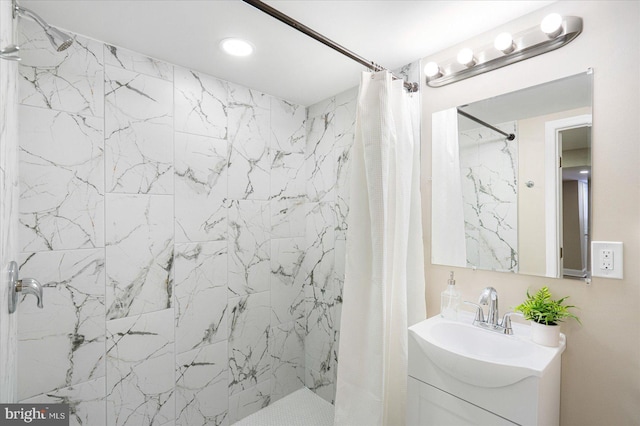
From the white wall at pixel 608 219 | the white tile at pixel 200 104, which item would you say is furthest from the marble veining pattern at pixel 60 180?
the white wall at pixel 608 219

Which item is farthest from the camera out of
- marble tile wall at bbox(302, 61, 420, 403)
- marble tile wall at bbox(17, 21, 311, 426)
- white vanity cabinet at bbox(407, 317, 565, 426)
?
marble tile wall at bbox(302, 61, 420, 403)

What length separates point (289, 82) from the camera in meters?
2.17

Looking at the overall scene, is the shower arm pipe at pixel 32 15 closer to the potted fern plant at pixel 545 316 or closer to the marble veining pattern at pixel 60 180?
the marble veining pattern at pixel 60 180

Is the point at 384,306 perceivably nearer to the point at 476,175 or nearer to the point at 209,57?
the point at 476,175

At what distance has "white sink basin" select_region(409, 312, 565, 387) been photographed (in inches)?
42.7

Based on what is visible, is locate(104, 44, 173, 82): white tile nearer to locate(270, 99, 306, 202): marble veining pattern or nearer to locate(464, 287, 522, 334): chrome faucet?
locate(270, 99, 306, 202): marble veining pattern

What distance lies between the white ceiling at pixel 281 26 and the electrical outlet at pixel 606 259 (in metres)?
1.10

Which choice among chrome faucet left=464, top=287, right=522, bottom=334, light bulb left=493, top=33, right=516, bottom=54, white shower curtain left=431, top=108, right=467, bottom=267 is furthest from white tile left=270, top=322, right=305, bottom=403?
light bulb left=493, top=33, right=516, bottom=54

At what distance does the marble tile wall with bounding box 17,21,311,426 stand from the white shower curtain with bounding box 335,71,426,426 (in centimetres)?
96

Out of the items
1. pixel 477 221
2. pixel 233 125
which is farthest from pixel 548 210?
pixel 233 125

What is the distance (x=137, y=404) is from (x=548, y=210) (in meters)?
2.43

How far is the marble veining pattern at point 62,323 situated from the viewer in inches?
56.7

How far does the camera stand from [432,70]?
171 centimetres

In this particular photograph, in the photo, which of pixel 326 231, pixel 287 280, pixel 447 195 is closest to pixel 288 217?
pixel 326 231
